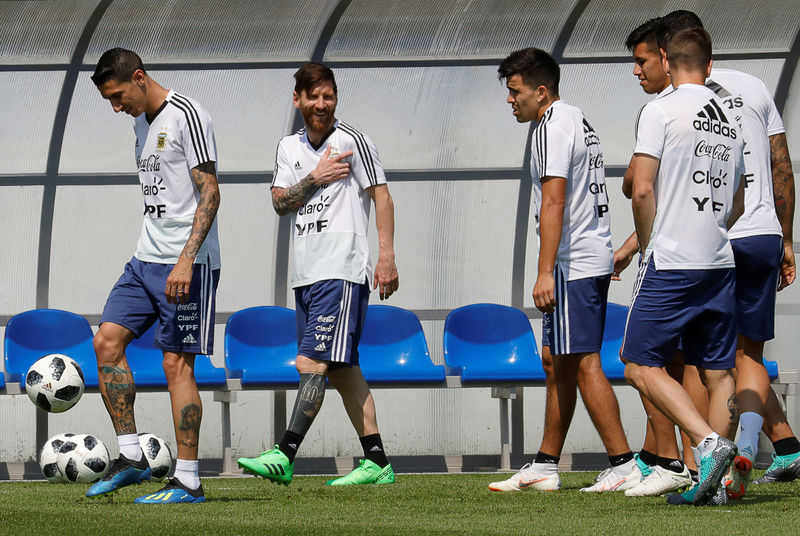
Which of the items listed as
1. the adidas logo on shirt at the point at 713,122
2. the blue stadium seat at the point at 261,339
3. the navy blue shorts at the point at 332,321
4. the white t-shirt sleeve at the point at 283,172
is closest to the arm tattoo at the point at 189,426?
the navy blue shorts at the point at 332,321

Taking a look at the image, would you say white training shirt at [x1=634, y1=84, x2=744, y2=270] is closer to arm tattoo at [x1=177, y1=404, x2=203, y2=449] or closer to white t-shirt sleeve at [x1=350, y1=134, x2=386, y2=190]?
white t-shirt sleeve at [x1=350, y1=134, x2=386, y2=190]

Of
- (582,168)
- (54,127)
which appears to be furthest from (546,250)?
(54,127)

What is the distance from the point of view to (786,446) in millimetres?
6383

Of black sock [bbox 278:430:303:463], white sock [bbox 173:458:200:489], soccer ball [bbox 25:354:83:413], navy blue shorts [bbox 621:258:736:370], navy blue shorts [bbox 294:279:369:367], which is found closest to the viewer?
navy blue shorts [bbox 621:258:736:370]

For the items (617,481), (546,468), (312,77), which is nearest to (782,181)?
(617,481)

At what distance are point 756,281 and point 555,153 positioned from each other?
1.10 meters

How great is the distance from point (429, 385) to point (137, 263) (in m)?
3.37

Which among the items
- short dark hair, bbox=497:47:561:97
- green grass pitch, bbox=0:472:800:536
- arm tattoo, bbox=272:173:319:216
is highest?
short dark hair, bbox=497:47:561:97

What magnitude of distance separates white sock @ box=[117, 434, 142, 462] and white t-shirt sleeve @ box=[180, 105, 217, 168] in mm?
1245

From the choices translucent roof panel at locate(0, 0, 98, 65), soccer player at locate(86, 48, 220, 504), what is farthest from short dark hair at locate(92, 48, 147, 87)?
translucent roof panel at locate(0, 0, 98, 65)

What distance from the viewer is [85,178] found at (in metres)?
10.3

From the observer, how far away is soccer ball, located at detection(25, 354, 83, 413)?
7055 mm

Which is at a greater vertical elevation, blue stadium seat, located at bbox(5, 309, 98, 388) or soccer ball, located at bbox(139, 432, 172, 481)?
blue stadium seat, located at bbox(5, 309, 98, 388)

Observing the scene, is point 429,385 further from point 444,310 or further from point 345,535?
point 345,535
